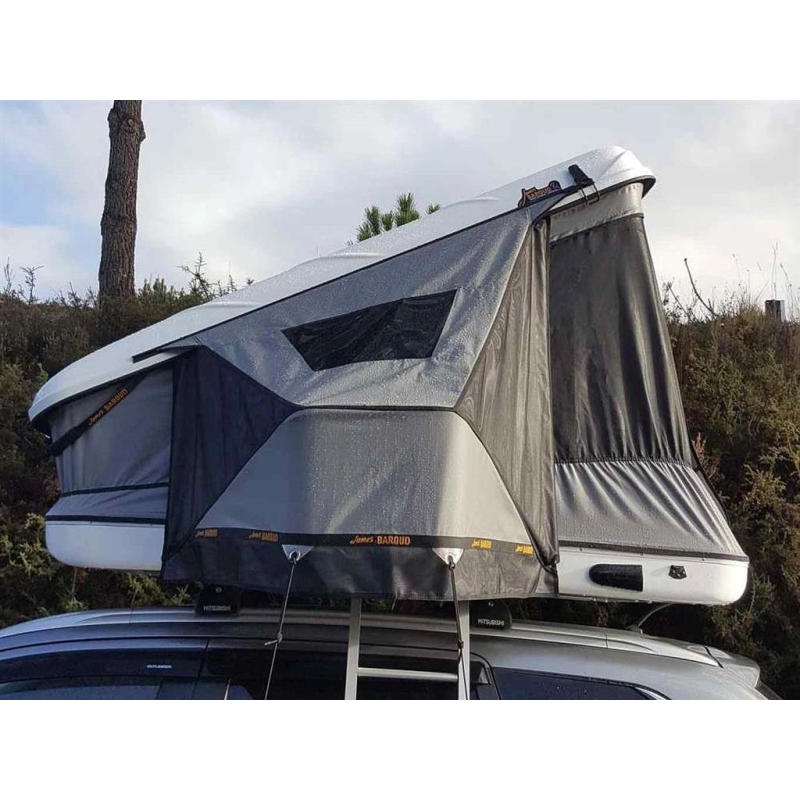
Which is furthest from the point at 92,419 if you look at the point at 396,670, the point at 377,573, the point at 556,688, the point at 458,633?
the point at 556,688

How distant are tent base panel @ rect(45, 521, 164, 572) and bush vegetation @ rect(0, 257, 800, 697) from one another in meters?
1.36

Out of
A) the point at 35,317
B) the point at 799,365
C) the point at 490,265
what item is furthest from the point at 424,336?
the point at 35,317

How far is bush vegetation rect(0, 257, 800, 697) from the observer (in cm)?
526

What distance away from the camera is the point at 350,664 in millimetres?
2875

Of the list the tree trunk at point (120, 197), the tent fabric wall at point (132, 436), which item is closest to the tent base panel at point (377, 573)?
the tent fabric wall at point (132, 436)

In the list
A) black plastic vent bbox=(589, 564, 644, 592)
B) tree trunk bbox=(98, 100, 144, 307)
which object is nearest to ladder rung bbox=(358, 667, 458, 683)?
black plastic vent bbox=(589, 564, 644, 592)

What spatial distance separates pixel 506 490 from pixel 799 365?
5017mm

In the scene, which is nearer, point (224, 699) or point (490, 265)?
point (224, 699)

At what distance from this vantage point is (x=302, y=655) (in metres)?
3.00

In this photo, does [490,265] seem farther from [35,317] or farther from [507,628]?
[35,317]

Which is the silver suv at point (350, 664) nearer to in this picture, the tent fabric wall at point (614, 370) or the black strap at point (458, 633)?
the black strap at point (458, 633)

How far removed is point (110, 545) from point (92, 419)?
60 cm

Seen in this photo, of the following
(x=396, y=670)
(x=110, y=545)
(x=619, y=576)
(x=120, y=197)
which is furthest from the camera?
(x=120, y=197)

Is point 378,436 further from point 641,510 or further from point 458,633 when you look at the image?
point 641,510
